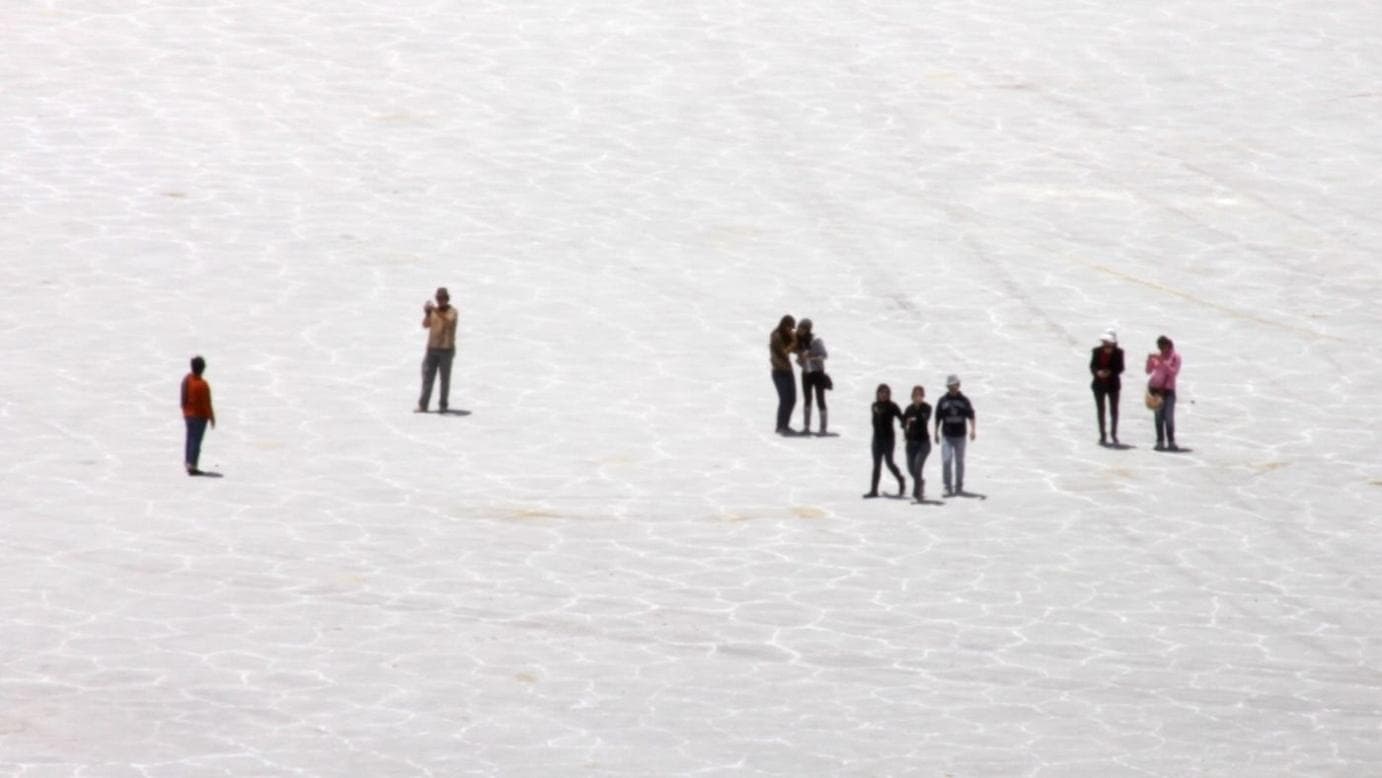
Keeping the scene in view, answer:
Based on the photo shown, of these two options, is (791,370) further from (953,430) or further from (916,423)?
(953,430)

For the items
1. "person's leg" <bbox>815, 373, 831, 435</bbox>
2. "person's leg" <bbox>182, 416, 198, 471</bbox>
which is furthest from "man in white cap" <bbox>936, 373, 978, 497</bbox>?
"person's leg" <bbox>182, 416, 198, 471</bbox>

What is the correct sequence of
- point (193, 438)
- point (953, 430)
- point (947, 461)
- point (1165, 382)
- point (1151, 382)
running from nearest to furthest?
point (193, 438)
point (953, 430)
point (947, 461)
point (1165, 382)
point (1151, 382)

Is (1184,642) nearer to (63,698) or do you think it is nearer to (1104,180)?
(63,698)

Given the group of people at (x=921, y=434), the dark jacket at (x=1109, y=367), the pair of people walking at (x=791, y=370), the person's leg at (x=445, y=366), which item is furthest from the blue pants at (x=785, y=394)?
the person's leg at (x=445, y=366)

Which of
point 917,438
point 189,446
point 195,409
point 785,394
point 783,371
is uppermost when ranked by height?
point 783,371

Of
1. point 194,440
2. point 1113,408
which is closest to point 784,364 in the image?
point 1113,408
